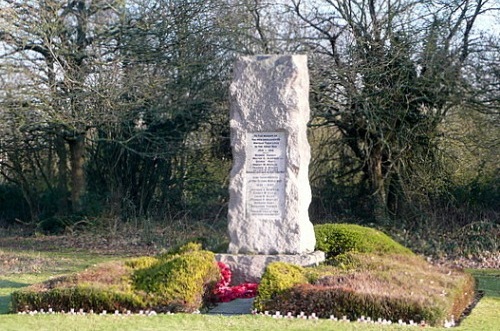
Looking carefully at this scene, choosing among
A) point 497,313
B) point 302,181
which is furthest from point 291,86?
point 497,313

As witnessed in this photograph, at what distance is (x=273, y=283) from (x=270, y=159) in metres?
2.58

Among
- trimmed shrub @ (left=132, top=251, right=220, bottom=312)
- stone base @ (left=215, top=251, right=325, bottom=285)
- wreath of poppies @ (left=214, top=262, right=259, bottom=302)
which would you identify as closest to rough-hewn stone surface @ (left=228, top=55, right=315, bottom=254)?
stone base @ (left=215, top=251, right=325, bottom=285)

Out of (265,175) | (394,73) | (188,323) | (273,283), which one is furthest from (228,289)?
(394,73)

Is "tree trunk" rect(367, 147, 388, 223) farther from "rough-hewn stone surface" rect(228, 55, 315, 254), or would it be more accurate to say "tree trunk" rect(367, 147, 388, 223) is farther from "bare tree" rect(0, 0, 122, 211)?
"rough-hewn stone surface" rect(228, 55, 315, 254)

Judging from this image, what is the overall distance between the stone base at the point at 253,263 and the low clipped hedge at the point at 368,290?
0.35m

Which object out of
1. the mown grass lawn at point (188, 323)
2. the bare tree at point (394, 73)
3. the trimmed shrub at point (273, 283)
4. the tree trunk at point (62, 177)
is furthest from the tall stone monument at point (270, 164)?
the tree trunk at point (62, 177)

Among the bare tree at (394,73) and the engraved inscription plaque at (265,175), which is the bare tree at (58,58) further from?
the engraved inscription plaque at (265,175)

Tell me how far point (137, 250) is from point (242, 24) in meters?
6.17

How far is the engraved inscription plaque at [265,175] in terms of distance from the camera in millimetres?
11164

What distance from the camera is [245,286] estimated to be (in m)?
10.5

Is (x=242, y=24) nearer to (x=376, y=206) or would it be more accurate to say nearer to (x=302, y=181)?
(x=376, y=206)

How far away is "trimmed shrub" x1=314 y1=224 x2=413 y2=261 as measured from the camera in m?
12.2

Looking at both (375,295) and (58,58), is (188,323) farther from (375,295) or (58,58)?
(58,58)

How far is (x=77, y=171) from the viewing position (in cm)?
2305
